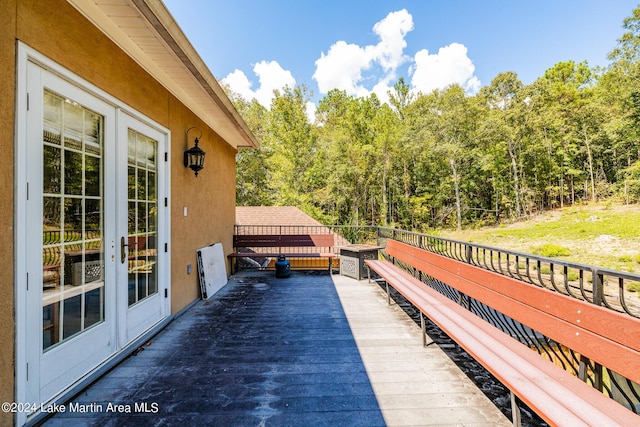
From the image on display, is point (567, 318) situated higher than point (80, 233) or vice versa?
point (80, 233)

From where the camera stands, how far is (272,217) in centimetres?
912

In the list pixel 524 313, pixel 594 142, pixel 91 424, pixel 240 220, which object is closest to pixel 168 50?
pixel 91 424

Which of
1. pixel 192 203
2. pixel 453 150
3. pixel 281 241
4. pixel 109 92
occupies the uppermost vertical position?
pixel 453 150

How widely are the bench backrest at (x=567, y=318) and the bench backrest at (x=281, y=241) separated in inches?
139

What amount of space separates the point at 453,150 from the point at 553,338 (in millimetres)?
17719

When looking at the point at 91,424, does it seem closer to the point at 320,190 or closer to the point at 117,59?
the point at 117,59

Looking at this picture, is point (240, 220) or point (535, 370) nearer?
point (535, 370)

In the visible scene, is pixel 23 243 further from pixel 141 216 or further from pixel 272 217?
pixel 272 217

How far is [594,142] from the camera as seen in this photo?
1838cm

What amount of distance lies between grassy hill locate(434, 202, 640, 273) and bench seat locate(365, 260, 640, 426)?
11773 millimetres

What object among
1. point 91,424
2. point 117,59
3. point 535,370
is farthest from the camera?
point 117,59

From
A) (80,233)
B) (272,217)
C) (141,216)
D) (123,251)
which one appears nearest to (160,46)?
(141,216)

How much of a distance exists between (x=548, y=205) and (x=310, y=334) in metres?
25.1

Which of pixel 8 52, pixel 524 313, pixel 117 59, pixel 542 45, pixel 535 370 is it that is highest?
pixel 542 45
